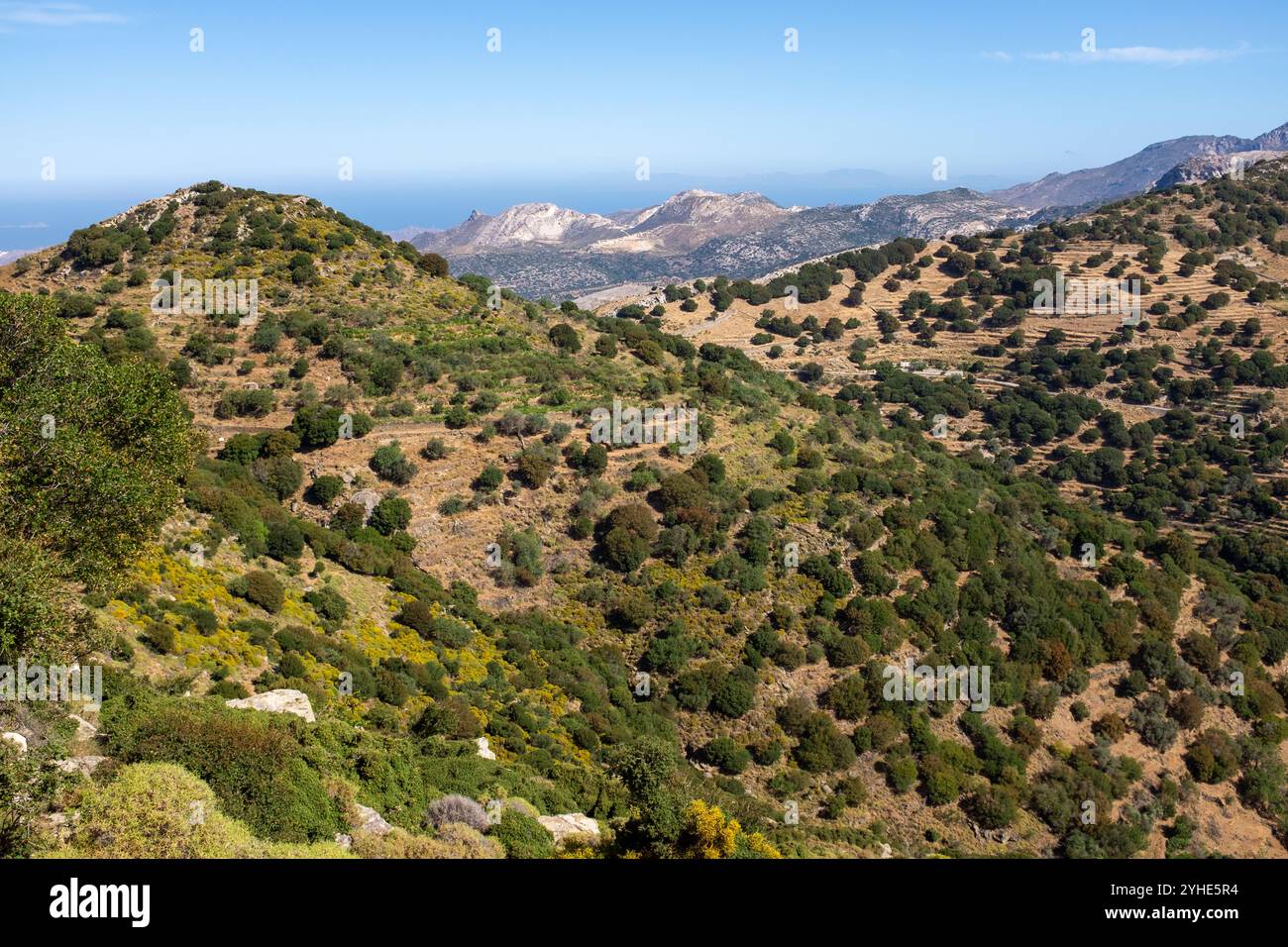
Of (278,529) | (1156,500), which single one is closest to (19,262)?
(278,529)

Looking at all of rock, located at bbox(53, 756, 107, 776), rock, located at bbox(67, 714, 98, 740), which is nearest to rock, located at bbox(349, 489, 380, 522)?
rock, located at bbox(67, 714, 98, 740)

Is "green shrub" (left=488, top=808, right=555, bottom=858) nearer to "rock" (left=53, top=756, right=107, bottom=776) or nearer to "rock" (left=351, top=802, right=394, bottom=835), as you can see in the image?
"rock" (left=351, top=802, right=394, bottom=835)

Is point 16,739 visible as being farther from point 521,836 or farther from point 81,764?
point 521,836

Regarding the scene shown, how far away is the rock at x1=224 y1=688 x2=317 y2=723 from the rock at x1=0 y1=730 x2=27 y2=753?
12.7 ft

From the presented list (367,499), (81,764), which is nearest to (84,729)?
(81,764)

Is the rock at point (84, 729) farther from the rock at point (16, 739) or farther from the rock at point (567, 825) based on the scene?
the rock at point (567, 825)

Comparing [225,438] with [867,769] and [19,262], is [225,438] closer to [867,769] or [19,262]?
[19,262]

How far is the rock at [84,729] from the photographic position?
12375mm

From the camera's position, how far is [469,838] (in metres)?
13.1

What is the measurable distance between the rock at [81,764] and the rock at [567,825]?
24.6 feet

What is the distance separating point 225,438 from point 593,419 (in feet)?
47.1

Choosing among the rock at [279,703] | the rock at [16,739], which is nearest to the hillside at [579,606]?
the rock at [16,739]

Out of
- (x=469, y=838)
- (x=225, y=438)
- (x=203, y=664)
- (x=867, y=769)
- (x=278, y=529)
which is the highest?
(x=225, y=438)

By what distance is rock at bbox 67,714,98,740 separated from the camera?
1238 centimetres
